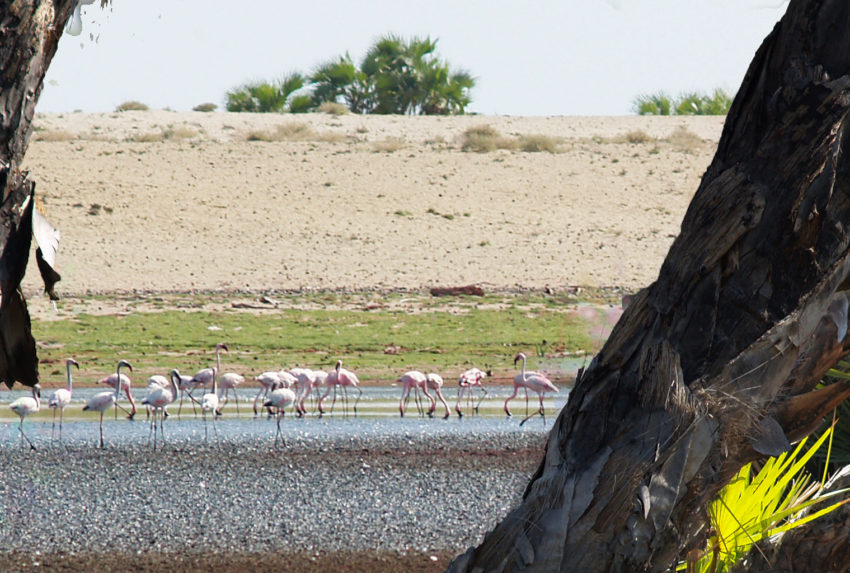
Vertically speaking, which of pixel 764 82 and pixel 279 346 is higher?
pixel 764 82

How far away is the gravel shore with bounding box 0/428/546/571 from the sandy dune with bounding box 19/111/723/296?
1086cm

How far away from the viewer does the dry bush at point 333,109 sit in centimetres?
4212

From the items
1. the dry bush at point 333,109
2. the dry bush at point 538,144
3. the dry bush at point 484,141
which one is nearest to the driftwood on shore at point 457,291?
the dry bush at point 484,141

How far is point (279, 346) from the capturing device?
17266 mm

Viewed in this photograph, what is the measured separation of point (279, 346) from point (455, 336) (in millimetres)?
3157

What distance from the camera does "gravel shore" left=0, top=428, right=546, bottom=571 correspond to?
22.2 ft

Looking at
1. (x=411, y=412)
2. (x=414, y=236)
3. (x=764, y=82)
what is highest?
(x=764, y=82)

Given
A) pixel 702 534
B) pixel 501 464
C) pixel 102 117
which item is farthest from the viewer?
pixel 102 117

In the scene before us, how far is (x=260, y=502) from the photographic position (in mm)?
8180

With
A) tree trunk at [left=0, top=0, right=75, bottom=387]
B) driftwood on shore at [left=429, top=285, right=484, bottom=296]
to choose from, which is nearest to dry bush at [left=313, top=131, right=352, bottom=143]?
driftwood on shore at [left=429, top=285, right=484, bottom=296]

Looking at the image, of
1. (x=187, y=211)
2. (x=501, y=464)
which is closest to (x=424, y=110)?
(x=187, y=211)

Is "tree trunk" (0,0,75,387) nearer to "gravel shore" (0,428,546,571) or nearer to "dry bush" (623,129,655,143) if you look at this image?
"gravel shore" (0,428,546,571)

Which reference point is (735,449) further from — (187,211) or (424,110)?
(424,110)

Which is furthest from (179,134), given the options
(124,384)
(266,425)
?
(266,425)
